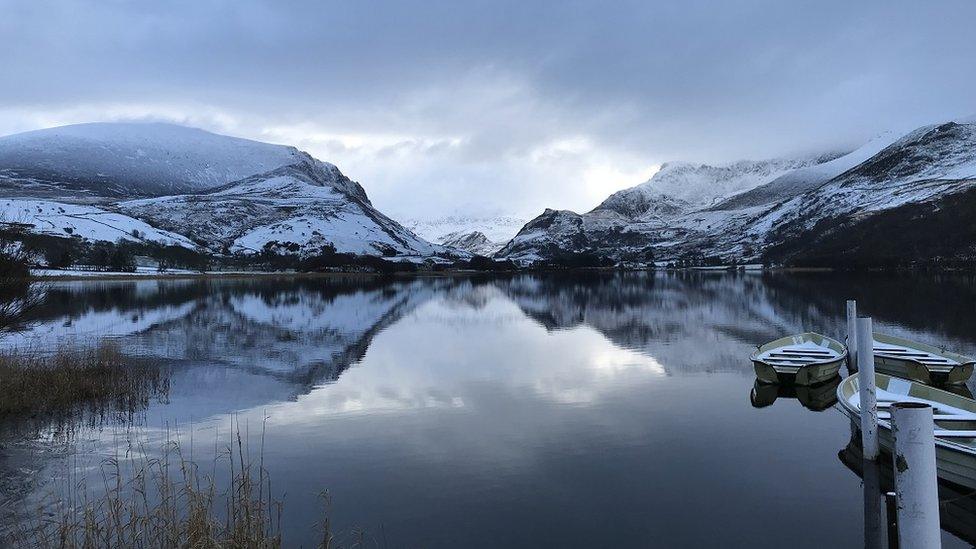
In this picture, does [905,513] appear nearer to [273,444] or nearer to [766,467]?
[766,467]

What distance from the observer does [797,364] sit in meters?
30.2

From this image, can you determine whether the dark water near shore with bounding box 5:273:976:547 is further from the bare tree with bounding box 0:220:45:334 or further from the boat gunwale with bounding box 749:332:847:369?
the bare tree with bounding box 0:220:45:334

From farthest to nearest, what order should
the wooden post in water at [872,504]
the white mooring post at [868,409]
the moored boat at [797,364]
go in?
the moored boat at [797,364] < the white mooring post at [868,409] < the wooden post in water at [872,504]

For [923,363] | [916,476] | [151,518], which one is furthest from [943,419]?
[151,518]

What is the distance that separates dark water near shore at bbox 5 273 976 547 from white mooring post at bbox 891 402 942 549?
4619mm

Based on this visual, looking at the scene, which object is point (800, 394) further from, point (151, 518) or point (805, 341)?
point (151, 518)

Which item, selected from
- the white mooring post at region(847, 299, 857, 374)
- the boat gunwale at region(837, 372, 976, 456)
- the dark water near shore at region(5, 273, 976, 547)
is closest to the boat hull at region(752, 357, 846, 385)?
the dark water near shore at region(5, 273, 976, 547)

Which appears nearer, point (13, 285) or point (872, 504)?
point (872, 504)

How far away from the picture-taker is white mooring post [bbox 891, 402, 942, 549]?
9.15 m

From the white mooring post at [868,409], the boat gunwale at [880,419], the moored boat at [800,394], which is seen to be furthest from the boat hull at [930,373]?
the white mooring post at [868,409]

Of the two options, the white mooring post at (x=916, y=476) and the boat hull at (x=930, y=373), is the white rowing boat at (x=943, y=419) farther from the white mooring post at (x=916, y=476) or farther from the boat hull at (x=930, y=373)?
the boat hull at (x=930, y=373)

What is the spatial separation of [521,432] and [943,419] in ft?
42.5

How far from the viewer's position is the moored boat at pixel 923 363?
30.3 meters

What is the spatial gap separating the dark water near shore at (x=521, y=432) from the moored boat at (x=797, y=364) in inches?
41.6
